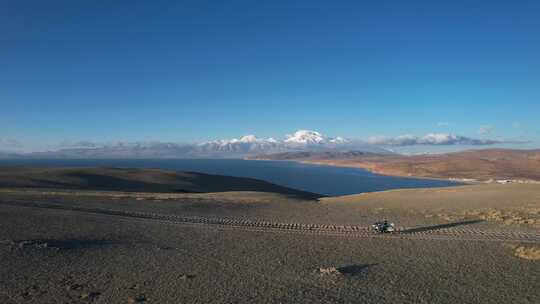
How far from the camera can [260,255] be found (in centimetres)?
1454

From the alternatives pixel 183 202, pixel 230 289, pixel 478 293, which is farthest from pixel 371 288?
pixel 183 202

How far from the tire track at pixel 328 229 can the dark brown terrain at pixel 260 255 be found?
6 centimetres

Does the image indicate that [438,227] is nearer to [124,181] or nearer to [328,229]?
[328,229]

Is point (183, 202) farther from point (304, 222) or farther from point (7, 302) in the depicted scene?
point (7, 302)

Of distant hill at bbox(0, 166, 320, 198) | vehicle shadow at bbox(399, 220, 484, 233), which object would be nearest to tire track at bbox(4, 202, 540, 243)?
vehicle shadow at bbox(399, 220, 484, 233)

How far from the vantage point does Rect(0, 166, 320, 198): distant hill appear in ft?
162

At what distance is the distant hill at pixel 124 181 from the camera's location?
49.5m

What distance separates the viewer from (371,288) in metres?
10.9

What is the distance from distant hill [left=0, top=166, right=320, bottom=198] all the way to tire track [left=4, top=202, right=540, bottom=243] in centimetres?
2688

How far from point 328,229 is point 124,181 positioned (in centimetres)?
4967

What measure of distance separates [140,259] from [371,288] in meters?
7.88

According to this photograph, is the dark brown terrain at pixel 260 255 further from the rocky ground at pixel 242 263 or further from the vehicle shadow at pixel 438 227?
the vehicle shadow at pixel 438 227

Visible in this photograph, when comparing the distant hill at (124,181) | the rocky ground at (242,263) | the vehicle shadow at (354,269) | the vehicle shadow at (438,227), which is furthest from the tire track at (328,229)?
the distant hill at (124,181)

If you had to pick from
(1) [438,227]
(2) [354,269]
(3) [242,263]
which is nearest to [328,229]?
(1) [438,227]
